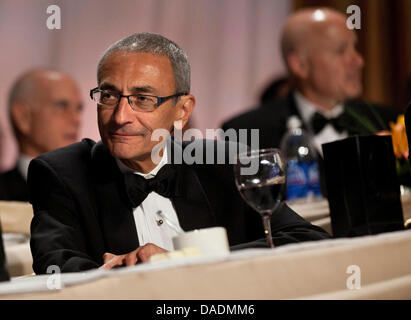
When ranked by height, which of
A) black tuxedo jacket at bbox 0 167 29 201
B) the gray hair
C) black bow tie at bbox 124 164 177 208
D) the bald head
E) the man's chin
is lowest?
black tuxedo jacket at bbox 0 167 29 201

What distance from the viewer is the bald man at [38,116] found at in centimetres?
311

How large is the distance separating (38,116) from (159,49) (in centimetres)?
198

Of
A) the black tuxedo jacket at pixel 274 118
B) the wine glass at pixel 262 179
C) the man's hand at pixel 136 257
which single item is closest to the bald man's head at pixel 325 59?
the black tuxedo jacket at pixel 274 118

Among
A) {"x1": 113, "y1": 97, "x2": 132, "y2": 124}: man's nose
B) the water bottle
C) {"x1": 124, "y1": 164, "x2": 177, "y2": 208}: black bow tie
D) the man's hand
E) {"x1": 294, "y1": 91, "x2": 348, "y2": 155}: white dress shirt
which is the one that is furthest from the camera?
{"x1": 294, "y1": 91, "x2": 348, "y2": 155}: white dress shirt

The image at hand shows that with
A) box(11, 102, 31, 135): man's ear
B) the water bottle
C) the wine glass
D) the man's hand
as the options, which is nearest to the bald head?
the water bottle

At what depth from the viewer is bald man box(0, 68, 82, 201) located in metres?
3.11

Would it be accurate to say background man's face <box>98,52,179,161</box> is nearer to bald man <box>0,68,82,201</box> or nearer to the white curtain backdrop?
bald man <box>0,68,82,201</box>

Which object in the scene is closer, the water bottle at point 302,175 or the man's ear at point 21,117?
the water bottle at point 302,175

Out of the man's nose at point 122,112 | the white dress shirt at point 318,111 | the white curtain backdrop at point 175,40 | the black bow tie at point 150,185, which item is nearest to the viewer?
the man's nose at point 122,112

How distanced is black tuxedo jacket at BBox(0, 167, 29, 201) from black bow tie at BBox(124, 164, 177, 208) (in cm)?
170

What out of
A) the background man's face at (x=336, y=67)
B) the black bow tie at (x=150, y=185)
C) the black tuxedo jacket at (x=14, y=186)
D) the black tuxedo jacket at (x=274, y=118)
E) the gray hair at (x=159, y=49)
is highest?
the background man's face at (x=336, y=67)

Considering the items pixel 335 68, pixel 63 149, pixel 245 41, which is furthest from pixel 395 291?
pixel 245 41

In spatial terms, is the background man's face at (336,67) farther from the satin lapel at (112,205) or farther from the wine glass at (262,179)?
the wine glass at (262,179)
